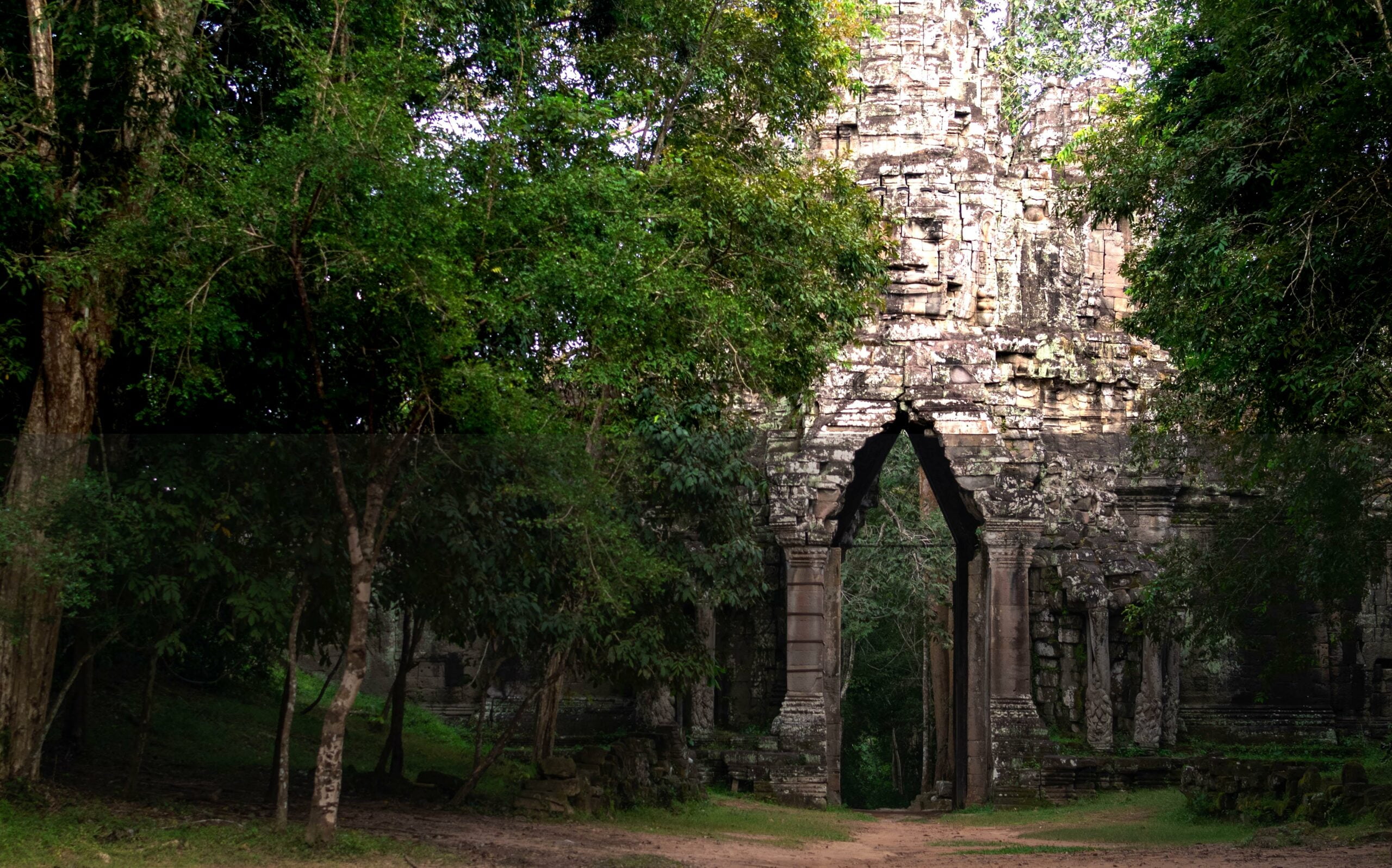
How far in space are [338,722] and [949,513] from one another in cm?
1381

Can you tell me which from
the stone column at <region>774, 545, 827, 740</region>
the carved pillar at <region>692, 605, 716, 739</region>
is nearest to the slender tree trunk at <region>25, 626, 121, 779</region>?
the stone column at <region>774, 545, 827, 740</region>

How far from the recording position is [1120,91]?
75.2ft

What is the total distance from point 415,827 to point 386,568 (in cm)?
245

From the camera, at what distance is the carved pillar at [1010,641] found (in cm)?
1928

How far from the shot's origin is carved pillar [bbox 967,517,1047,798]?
1928 cm

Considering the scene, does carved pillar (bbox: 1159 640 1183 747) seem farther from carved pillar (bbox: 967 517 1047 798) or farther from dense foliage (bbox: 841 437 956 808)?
dense foliage (bbox: 841 437 956 808)

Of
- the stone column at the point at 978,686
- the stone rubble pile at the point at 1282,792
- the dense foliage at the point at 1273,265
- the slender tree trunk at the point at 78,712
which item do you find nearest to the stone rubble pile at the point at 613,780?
the stone column at the point at 978,686

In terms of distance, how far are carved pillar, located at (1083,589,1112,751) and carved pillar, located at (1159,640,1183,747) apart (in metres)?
0.95

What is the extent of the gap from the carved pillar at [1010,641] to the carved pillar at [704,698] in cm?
370

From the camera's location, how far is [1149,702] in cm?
2036

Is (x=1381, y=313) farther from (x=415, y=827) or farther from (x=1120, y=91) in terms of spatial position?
(x=1120, y=91)

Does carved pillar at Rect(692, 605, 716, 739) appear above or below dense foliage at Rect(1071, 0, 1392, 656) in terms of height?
below

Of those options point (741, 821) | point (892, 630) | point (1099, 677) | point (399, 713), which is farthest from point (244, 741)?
point (892, 630)

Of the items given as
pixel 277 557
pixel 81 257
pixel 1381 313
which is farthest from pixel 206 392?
pixel 1381 313
